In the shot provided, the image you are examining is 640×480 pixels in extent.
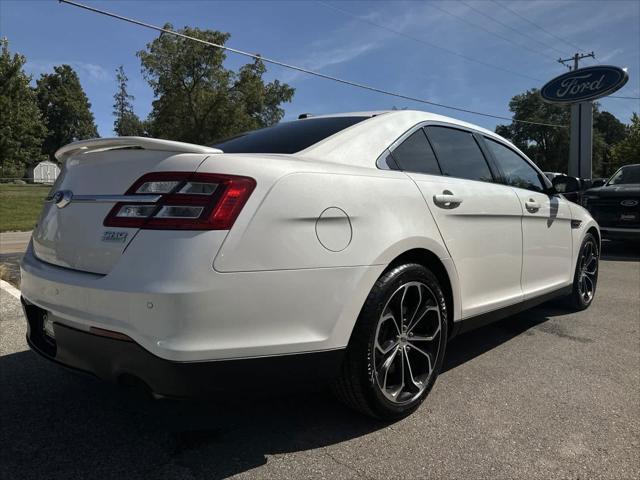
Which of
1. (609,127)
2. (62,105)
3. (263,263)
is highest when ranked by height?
(62,105)

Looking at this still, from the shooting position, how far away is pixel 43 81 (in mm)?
78250

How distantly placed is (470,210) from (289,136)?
1142mm

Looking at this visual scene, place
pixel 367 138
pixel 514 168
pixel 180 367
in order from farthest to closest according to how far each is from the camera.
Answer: pixel 514 168 → pixel 367 138 → pixel 180 367

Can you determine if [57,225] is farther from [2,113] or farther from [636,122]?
[636,122]

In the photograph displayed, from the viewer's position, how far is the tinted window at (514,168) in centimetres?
373

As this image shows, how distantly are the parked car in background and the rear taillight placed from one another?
915 centimetres

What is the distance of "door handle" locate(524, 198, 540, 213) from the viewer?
3.69 metres

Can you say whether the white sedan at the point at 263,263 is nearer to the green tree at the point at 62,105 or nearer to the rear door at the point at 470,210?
the rear door at the point at 470,210

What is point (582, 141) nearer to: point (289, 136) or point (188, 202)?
point (289, 136)

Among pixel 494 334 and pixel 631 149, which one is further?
pixel 631 149

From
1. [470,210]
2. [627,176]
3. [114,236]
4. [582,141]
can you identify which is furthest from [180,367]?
[582,141]

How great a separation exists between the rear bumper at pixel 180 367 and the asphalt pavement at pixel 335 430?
11 cm

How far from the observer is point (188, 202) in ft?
6.45

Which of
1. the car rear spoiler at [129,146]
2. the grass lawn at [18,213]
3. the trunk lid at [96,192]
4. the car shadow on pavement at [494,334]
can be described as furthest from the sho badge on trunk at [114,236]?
the grass lawn at [18,213]
